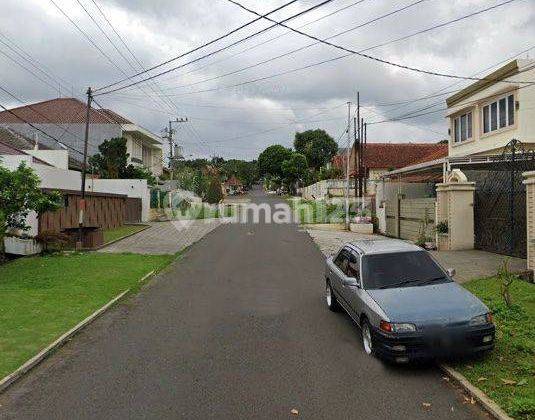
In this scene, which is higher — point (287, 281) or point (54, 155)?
point (54, 155)

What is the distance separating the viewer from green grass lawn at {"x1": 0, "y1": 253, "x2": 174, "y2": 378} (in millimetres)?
8531

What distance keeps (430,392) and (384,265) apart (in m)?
2.77

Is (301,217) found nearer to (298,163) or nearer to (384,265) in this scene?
(384,265)

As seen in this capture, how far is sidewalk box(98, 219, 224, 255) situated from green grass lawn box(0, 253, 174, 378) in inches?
86.4

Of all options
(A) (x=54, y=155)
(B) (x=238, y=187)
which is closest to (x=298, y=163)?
(B) (x=238, y=187)

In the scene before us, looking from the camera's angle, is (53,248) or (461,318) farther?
(53,248)

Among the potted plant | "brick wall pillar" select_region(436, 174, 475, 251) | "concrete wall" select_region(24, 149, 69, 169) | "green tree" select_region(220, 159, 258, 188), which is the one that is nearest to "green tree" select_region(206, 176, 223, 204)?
"concrete wall" select_region(24, 149, 69, 169)

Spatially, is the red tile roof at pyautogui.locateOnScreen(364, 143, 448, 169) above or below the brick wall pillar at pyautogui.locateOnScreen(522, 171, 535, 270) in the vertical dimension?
above

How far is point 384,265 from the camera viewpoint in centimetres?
875

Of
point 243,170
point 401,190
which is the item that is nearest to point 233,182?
point 243,170

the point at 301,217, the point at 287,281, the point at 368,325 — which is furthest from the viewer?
the point at 301,217

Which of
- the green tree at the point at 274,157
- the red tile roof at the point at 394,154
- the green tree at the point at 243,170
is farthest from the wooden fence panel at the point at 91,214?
the green tree at the point at 243,170

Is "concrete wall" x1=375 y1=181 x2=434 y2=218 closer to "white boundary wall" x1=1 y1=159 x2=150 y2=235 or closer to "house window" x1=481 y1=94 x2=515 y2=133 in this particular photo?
"house window" x1=481 y1=94 x2=515 y2=133

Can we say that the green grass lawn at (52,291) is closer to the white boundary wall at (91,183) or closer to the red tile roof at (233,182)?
the white boundary wall at (91,183)
